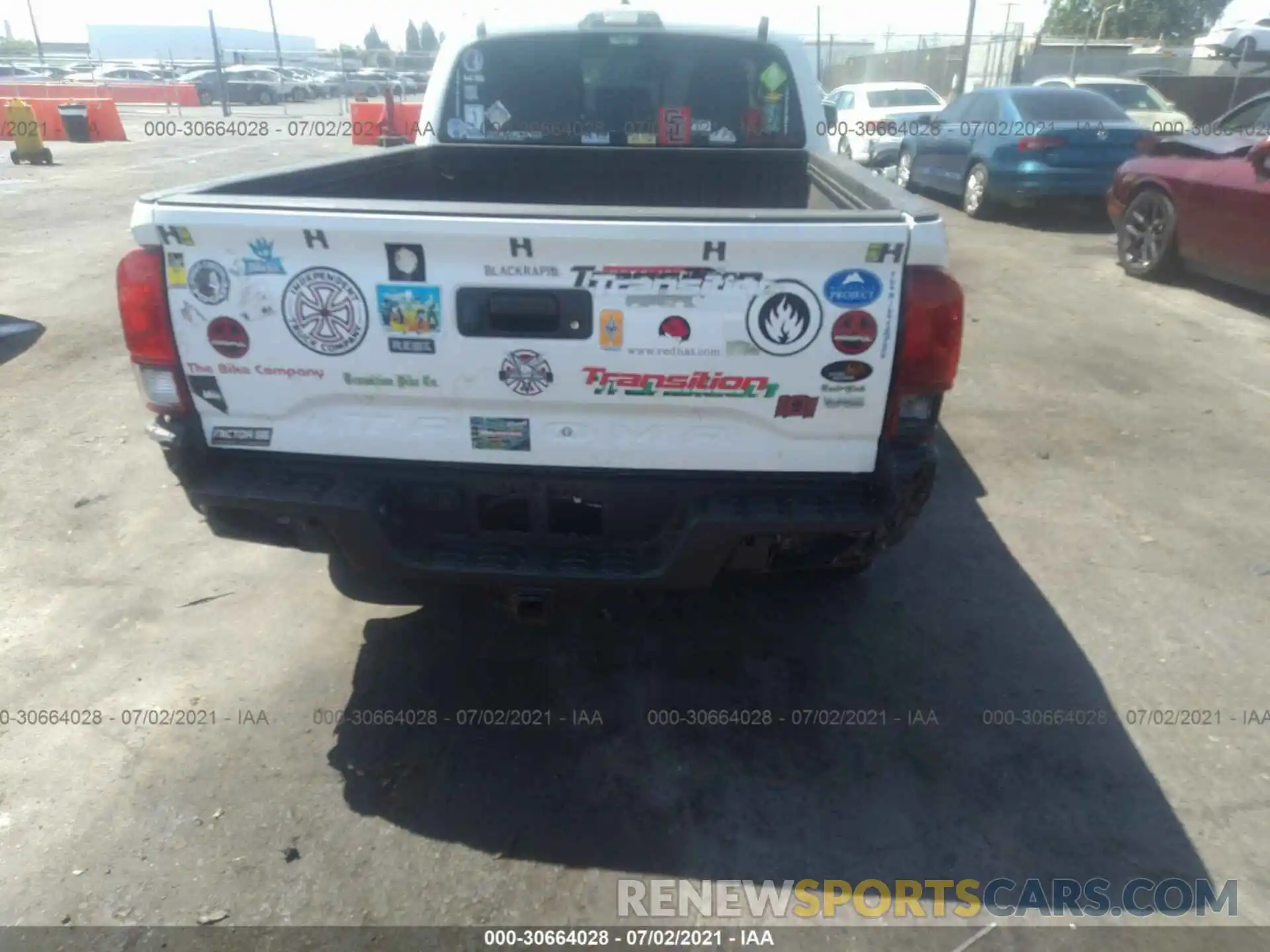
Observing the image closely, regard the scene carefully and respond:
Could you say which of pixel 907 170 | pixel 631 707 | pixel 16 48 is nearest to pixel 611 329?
pixel 631 707

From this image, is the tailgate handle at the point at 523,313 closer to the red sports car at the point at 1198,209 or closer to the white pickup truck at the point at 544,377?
the white pickup truck at the point at 544,377

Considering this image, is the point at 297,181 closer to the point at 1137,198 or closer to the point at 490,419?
the point at 490,419

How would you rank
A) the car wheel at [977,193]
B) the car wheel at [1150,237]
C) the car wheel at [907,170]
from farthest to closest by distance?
the car wheel at [907,170]
the car wheel at [977,193]
the car wheel at [1150,237]

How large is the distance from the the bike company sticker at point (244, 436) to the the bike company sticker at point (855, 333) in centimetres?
164

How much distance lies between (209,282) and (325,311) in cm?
33

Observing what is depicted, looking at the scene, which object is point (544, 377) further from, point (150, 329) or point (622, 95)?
point (622, 95)

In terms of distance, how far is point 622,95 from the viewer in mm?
4781

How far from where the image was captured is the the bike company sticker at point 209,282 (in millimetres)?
2510

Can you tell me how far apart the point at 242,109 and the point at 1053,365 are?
40.0m

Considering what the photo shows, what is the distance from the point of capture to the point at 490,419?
8.68 feet

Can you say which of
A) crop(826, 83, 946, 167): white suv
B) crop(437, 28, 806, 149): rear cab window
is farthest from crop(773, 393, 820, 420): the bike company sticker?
crop(826, 83, 946, 167): white suv

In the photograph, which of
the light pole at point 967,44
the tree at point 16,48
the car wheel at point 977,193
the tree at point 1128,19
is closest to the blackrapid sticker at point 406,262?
the car wheel at point 977,193

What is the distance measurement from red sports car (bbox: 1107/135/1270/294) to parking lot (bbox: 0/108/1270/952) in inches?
110

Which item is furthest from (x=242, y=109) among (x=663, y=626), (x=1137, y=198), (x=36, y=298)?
(x=663, y=626)
